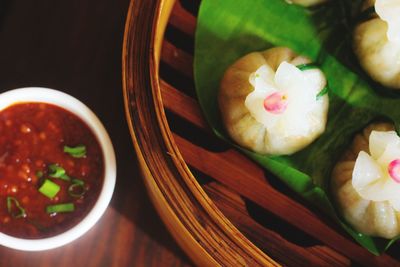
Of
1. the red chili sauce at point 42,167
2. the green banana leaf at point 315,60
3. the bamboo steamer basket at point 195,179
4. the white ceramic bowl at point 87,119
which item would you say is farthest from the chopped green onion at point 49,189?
the green banana leaf at point 315,60

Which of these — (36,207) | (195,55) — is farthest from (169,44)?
(36,207)

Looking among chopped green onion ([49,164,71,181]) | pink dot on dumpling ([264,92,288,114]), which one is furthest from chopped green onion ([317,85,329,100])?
chopped green onion ([49,164,71,181])

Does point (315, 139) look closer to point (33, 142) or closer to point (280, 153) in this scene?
point (280, 153)

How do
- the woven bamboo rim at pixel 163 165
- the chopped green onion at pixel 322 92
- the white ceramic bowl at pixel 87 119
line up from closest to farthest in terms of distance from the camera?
the woven bamboo rim at pixel 163 165, the white ceramic bowl at pixel 87 119, the chopped green onion at pixel 322 92

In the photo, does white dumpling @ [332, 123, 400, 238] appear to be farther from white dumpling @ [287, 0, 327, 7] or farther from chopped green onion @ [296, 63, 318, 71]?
white dumpling @ [287, 0, 327, 7]

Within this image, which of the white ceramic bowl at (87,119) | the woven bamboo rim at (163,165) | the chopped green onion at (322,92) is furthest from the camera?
the chopped green onion at (322,92)

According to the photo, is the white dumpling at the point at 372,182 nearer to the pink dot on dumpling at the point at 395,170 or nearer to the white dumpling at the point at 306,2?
the pink dot on dumpling at the point at 395,170
